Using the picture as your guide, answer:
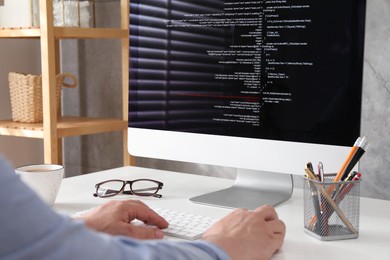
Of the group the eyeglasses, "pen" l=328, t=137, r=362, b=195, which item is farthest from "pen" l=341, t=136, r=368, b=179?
the eyeglasses

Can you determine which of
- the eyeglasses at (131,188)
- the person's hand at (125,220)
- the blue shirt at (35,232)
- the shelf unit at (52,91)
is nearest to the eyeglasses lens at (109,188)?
the eyeglasses at (131,188)

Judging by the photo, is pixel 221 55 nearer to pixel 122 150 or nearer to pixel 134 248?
pixel 134 248

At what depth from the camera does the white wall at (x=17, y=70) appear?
2.05 meters

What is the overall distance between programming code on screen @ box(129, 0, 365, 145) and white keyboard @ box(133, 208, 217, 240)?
0.68 ft

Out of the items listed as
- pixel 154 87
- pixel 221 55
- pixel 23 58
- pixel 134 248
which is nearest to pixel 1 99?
pixel 23 58

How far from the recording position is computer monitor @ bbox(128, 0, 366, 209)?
3.31 feet

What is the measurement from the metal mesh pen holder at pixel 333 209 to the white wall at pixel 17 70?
141 cm

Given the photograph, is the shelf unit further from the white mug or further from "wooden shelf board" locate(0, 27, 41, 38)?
the white mug

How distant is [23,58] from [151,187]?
1073mm

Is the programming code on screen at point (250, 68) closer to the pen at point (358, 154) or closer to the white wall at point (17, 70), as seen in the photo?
the pen at point (358, 154)

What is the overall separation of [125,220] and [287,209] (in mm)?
355

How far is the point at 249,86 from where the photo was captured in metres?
1.10

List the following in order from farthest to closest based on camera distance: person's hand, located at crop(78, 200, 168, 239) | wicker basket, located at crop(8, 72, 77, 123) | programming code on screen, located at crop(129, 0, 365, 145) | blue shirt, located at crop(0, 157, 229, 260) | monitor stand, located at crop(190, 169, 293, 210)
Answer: wicker basket, located at crop(8, 72, 77, 123)
monitor stand, located at crop(190, 169, 293, 210)
programming code on screen, located at crop(129, 0, 365, 145)
person's hand, located at crop(78, 200, 168, 239)
blue shirt, located at crop(0, 157, 229, 260)

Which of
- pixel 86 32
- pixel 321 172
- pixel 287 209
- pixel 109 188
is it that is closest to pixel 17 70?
pixel 86 32
